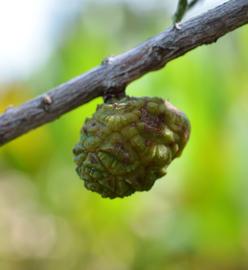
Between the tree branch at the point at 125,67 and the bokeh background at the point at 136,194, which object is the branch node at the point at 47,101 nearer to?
the tree branch at the point at 125,67

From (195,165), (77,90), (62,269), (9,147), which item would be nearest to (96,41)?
(9,147)

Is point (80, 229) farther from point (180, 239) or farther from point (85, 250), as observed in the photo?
point (180, 239)

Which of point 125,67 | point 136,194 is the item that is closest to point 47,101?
point 125,67

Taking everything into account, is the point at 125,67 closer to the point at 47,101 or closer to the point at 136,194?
the point at 47,101

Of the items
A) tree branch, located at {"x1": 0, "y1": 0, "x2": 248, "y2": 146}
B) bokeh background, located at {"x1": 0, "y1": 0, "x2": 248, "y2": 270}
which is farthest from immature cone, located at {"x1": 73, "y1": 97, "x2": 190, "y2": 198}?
bokeh background, located at {"x1": 0, "y1": 0, "x2": 248, "y2": 270}

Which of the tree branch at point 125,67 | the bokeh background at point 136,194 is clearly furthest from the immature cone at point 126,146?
the bokeh background at point 136,194

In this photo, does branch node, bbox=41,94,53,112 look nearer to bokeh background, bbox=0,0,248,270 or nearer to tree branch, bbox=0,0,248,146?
tree branch, bbox=0,0,248,146
